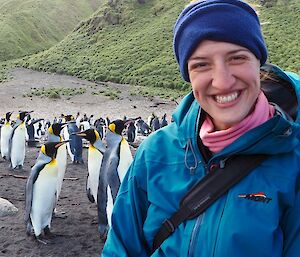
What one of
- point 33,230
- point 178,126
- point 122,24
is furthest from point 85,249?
point 122,24

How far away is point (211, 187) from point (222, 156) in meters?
0.09

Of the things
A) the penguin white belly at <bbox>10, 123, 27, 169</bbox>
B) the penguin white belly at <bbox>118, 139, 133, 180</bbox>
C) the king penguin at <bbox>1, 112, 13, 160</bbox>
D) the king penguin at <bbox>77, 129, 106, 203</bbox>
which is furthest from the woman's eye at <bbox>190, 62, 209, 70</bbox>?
the king penguin at <bbox>1, 112, 13, 160</bbox>

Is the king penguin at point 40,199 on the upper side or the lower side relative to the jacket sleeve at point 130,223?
lower

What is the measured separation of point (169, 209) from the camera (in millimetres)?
1365

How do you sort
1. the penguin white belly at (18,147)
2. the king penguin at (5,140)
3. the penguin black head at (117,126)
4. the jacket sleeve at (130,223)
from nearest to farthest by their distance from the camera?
the jacket sleeve at (130,223)
the penguin black head at (117,126)
the penguin white belly at (18,147)
the king penguin at (5,140)

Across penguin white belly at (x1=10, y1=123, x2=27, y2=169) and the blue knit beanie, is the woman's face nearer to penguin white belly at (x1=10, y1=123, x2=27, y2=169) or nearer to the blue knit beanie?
the blue knit beanie

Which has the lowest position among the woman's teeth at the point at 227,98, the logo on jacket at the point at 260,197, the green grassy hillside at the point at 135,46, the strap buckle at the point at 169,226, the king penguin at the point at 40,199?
the green grassy hillside at the point at 135,46

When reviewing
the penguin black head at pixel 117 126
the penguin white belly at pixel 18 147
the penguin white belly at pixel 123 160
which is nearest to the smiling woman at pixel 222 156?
the penguin white belly at pixel 123 160

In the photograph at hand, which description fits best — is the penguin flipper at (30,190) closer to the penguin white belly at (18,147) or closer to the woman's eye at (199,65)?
the penguin white belly at (18,147)

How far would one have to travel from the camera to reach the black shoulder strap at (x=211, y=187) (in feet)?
4.13

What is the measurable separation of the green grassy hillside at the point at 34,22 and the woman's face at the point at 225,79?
56.1 metres

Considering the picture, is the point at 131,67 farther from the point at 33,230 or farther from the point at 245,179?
the point at 245,179

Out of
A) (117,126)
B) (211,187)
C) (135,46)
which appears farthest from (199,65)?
(135,46)

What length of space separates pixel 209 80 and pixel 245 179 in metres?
0.29
